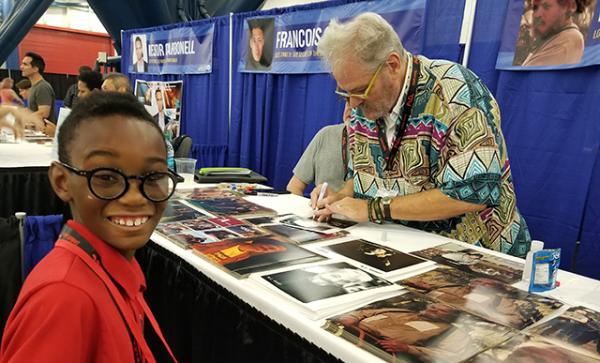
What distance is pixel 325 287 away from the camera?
1021mm

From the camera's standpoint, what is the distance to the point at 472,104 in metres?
1.35

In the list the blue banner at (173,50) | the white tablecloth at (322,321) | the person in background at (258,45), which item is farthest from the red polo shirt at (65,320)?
the blue banner at (173,50)

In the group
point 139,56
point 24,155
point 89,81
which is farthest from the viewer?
point 139,56

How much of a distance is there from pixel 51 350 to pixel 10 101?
2.92 meters

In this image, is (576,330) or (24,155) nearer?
(576,330)

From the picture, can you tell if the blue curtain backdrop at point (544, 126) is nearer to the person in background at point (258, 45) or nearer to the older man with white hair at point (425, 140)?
the person in background at point (258, 45)

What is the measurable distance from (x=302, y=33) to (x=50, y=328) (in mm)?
3275

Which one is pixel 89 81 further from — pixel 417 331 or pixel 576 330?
pixel 576 330

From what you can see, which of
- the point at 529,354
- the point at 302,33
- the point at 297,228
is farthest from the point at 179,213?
the point at 302,33

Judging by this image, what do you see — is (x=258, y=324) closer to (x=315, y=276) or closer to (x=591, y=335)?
(x=315, y=276)

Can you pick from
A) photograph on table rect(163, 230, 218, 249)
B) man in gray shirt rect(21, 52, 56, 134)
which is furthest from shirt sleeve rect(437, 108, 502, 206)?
man in gray shirt rect(21, 52, 56, 134)

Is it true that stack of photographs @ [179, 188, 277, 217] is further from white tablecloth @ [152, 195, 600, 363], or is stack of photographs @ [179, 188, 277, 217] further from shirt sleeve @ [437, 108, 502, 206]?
shirt sleeve @ [437, 108, 502, 206]

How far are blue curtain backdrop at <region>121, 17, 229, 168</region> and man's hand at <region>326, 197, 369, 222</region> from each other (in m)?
3.17

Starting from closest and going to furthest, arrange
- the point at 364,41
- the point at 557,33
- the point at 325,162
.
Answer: the point at 364,41
the point at 557,33
the point at 325,162
